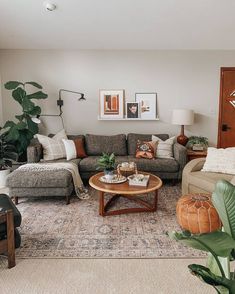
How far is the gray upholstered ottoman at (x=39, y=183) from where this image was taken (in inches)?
132

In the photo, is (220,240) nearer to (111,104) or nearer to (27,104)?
(27,104)

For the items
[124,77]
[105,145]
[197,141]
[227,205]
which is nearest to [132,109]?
[124,77]

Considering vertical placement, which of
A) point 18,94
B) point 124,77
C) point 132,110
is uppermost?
point 124,77

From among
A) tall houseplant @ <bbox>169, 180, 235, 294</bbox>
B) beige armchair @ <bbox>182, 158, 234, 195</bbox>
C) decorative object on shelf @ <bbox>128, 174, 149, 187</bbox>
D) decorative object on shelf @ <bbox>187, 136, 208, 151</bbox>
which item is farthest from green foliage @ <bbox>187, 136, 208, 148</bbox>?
tall houseplant @ <bbox>169, 180, 235, 294</bbox>

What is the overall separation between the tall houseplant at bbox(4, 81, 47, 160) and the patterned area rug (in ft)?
3.97

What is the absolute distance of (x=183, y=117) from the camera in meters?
4.60

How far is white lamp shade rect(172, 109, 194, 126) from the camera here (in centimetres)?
460

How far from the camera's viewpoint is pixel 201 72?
490 centimetres

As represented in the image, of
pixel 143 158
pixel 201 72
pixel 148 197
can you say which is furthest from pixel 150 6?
pixel 148 197

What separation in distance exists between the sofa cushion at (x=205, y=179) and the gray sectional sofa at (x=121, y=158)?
81 centimetres

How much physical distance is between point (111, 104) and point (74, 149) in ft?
4.08

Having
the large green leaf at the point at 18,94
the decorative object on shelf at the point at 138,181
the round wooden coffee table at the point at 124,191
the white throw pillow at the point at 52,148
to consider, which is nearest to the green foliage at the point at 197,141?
the round wooden coffee table at the point at 124,191

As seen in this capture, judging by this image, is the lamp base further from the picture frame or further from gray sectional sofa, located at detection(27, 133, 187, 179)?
the picture frame

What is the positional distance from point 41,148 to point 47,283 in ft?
8.82
